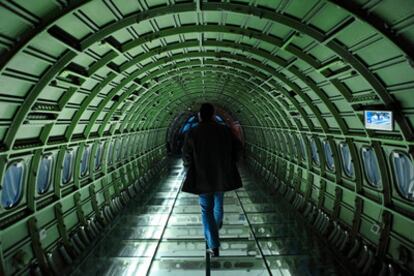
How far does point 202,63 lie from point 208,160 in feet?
21.2

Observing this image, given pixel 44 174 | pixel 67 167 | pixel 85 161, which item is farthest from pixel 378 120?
pixel 85 161

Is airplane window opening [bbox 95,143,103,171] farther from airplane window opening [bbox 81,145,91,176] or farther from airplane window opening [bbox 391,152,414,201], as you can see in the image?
airplane window opening [bbox 391,152,414,201]

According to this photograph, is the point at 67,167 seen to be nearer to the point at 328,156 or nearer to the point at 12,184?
the point at 12,184

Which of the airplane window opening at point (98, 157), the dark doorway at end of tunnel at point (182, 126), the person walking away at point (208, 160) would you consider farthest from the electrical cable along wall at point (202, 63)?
the dark doorway at end of tunnel at point (182, 126)

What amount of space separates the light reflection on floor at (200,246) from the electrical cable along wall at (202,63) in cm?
66

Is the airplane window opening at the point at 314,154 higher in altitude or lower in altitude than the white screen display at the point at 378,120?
lower

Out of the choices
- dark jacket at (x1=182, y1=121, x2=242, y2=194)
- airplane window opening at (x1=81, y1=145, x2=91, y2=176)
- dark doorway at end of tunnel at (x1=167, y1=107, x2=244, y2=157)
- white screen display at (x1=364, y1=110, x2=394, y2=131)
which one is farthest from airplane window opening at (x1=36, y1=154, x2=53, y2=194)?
dark doorway at end of tunnel at (x1=167, y1=107, x2=244, y2=157)

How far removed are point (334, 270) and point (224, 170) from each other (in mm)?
3947

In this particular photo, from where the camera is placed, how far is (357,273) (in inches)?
262

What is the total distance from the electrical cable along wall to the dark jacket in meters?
2.36

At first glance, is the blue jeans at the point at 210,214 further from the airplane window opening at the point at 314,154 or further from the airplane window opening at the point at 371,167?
the airplane window opening at the point at 314,154

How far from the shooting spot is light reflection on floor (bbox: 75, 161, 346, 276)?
272 inches

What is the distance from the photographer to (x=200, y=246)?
8.02 m

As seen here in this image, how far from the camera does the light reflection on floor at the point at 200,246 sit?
22.7ft
